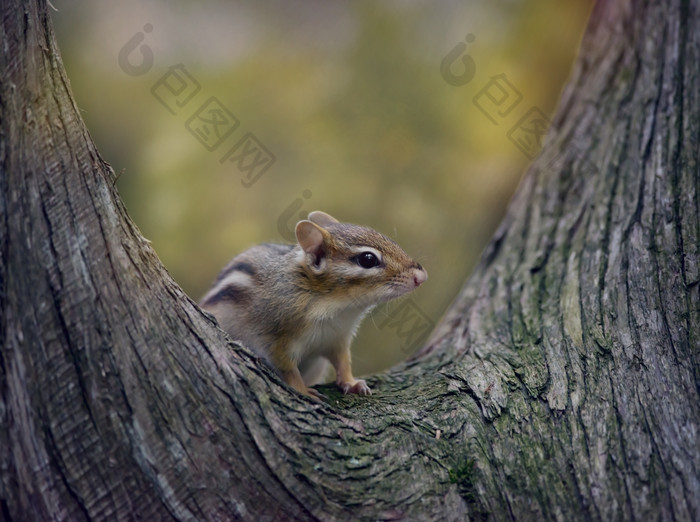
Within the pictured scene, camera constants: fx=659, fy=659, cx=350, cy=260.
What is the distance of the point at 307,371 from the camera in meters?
4.60

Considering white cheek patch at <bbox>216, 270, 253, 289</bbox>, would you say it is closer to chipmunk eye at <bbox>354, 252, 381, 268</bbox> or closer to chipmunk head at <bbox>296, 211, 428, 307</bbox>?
chipmunk head at <bbox>296, 211, 428, 307</bbox>

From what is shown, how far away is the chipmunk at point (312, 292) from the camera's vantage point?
395cm

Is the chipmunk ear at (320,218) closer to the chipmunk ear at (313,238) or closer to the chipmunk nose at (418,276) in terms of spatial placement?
the chipmunk ear at (313,238)

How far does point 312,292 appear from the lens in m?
4.00

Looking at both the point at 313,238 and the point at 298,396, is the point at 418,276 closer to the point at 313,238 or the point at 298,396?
the point at 313,238

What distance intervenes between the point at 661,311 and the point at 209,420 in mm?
2373

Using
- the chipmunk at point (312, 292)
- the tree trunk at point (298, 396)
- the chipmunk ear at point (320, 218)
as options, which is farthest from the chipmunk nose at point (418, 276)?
the chipmunk ear at point (320, 218)

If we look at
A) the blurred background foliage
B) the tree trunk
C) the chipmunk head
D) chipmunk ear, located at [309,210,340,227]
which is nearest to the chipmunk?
the chipmunk head

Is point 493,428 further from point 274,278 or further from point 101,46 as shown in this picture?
point 101,46

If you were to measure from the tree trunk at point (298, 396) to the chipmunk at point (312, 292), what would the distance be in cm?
52

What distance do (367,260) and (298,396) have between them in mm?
1141

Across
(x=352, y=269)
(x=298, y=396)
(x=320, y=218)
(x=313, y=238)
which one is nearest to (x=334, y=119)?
(x=320, y=218)

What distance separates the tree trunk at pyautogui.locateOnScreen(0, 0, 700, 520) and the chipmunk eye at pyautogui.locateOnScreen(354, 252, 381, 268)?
69cm

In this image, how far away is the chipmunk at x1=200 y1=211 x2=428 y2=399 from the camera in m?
3.95
